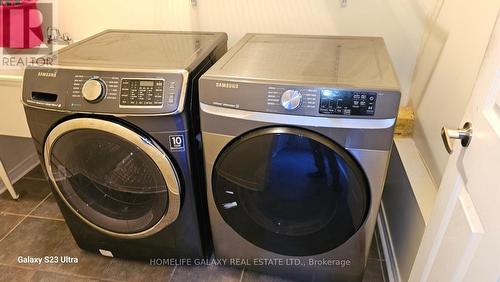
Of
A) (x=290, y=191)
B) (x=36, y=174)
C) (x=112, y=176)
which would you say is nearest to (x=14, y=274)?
(x=112, y=176)

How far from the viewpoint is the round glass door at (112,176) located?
4.06ft

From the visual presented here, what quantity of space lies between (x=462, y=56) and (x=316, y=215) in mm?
735

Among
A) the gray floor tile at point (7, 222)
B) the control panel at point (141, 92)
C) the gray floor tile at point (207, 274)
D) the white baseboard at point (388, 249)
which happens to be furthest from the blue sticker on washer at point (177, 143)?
the gray floor tile at point (7, 222)

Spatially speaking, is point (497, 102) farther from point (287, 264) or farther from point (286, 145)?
point (287, 264)

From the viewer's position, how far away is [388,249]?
5.32 feet

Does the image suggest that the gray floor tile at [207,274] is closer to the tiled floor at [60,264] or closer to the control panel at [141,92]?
the tiled floor at [60,264]

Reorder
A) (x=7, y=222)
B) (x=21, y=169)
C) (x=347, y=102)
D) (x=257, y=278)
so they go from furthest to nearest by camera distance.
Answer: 1. (x=21, y=169)
2. (x=7, y=222)
3. (x=257, y=278)
4. (x=347, y=102)

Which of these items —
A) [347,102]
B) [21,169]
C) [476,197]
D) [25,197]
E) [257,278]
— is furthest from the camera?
[21,169]

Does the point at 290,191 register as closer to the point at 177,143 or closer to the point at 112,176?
the point at 177,143

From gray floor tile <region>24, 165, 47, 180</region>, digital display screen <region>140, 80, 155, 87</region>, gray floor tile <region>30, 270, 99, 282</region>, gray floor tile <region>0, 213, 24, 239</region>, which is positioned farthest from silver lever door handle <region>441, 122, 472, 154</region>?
gray floor tile <region>24, 165, 47, 180</region>

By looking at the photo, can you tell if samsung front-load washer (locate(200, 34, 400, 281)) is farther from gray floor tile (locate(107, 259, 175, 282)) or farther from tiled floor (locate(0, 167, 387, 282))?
gray floor tile (locate(107, 259, 175, 282))

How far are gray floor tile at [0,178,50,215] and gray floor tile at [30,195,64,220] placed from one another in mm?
44

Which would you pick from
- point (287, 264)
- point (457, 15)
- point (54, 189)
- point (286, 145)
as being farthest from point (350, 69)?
point (54, 189)

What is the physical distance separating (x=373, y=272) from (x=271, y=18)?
1.28 m
